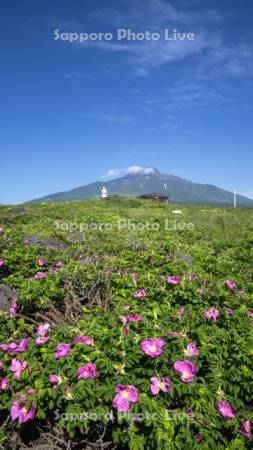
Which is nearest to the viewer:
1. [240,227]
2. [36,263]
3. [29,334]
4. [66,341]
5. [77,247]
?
[66,341]

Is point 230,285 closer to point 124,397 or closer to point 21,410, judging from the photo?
point 124,397

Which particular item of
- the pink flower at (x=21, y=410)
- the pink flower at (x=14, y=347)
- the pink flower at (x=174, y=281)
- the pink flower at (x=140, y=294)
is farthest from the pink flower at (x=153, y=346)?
the pink flower at (x=174, y=281)

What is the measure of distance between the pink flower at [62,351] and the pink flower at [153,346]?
59 cm

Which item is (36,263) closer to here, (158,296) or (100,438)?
(158,296)

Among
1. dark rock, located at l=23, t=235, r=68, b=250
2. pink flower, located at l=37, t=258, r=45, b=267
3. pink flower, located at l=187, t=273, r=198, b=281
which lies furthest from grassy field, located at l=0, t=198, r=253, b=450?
dark rock, located at l=23, t=235, r=68, b=250

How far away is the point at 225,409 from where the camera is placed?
2.70 m

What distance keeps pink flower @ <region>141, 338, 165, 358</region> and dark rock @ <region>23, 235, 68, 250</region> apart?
5.09 metres

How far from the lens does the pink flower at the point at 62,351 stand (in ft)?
9.50

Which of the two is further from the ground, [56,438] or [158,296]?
[158,296]

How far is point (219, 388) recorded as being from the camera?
2.80 metres

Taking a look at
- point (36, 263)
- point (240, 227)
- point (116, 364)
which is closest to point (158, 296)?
point (116, 364)

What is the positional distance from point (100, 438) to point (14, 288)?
9.80 ft

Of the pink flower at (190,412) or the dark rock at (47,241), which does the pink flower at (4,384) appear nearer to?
the pink flower at (190,412)

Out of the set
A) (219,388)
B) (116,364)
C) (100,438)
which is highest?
(116,364)
